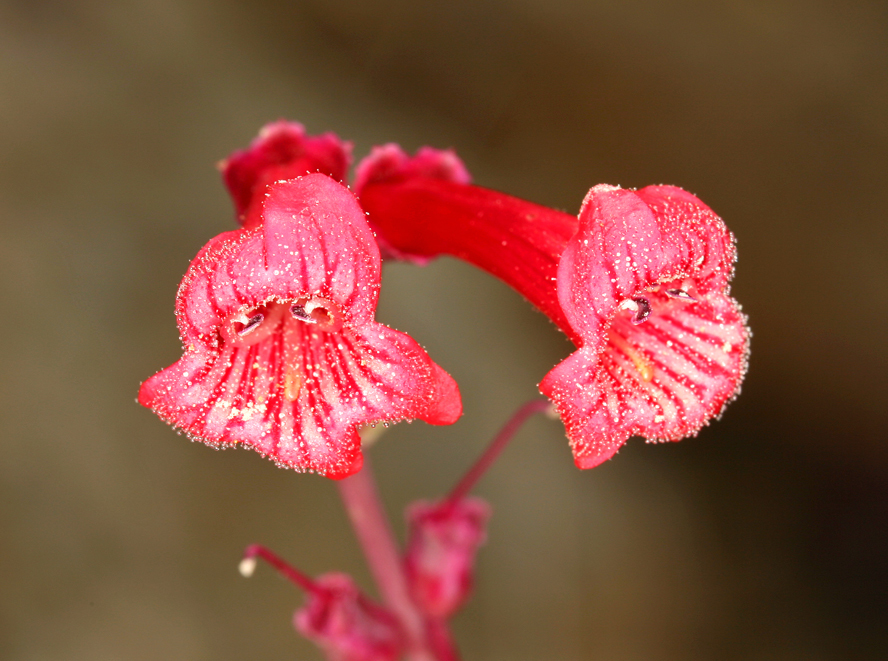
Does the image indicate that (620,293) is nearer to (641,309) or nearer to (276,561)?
(641,309)

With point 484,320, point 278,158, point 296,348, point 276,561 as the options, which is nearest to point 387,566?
point 276,561

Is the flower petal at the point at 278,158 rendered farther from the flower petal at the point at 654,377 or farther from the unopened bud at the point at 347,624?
the unopened bud at the point at 347,624

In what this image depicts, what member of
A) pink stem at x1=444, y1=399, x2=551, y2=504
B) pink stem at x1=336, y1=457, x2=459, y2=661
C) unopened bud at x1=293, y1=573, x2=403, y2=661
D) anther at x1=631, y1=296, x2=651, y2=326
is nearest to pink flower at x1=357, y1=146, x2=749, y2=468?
anther at x1=631, y1=296, x2=651, y2=326

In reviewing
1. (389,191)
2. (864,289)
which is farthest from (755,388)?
(389,191)

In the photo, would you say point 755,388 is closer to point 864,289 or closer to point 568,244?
point 864,289

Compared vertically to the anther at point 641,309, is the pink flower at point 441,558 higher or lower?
lower

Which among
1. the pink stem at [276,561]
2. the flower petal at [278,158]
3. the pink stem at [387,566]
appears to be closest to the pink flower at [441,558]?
the pink stem at [387,566]

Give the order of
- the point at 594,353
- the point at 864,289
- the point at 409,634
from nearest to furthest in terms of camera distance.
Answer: the point at 594,353 → the point at 409,634 → the point at 864,289

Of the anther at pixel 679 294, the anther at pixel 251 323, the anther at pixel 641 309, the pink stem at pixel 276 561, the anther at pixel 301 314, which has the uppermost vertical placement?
the anther at pixel 679 294

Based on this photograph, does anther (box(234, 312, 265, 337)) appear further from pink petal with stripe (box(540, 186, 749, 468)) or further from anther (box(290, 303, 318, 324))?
pink petal with stripe (box(540, 186, 749, 468))
